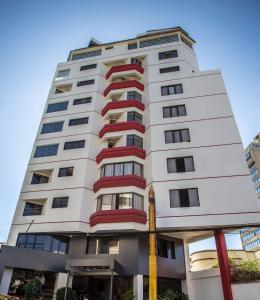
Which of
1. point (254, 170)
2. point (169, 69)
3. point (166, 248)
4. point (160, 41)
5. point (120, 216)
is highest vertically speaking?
point (254, 170)

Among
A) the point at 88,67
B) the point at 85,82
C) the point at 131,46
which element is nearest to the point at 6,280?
the point at 85,82

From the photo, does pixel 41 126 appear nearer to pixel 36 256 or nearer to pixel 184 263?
pixel 36 256

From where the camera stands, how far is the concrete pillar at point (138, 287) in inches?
821

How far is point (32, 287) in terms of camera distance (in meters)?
19.7

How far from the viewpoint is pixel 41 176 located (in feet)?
101

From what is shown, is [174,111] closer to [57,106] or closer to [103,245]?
[57,106]

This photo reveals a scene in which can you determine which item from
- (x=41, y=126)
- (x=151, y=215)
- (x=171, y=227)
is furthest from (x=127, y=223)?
(x=41, y=126)

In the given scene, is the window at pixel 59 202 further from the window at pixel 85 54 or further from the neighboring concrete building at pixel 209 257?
the window at pixel 85 54

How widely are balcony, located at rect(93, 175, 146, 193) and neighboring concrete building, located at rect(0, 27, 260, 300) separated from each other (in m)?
0.10

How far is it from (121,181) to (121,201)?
6.65ft

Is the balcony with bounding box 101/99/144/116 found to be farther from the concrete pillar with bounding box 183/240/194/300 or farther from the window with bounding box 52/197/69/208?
the concrete pillar with bounding box 183/240/194/300

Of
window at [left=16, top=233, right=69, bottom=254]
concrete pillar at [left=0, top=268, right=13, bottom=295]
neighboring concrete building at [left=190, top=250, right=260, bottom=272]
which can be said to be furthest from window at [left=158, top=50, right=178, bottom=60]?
concrete pillar at [left=0, top=268, right=13, bottom=295]

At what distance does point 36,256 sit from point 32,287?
3.76 metres

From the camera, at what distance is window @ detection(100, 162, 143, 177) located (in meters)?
26.7
